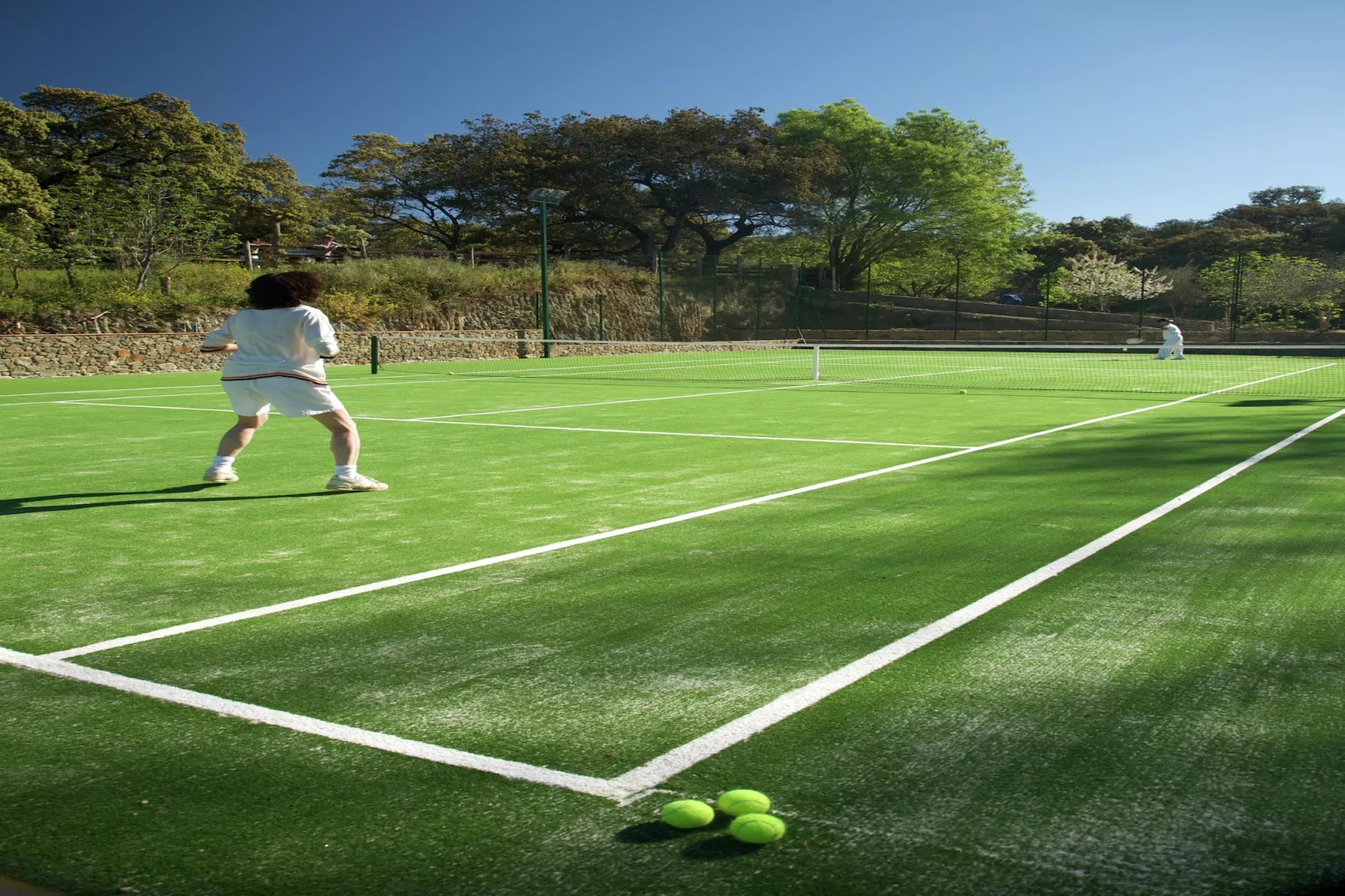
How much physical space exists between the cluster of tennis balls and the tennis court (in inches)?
1.5

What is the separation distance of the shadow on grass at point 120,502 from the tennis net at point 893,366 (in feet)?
41.3

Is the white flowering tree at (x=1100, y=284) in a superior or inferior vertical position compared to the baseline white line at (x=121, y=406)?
superior

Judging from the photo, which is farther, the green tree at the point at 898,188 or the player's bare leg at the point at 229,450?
the green tree at the point at 898,188

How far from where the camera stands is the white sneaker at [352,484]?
770 centimetres

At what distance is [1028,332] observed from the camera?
48.9 m

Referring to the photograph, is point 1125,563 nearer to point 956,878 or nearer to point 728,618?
point 728,618

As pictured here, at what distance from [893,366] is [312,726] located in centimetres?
2649

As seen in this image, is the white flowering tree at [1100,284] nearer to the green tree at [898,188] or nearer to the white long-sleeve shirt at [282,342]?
the green tree at [898,188]

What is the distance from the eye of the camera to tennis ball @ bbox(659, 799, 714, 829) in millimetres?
2566

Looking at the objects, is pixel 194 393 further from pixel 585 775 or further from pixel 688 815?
pixel 688 815

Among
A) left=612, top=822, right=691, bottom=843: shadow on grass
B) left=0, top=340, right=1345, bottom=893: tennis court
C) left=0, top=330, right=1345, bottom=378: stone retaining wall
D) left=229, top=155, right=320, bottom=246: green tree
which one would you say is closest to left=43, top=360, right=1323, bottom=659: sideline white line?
left=0, top=340, right=1345, bottom=893: tennis court

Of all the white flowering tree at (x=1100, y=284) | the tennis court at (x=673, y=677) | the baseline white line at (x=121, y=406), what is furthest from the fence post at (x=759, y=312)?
the tennis court at (x=673, y=677)

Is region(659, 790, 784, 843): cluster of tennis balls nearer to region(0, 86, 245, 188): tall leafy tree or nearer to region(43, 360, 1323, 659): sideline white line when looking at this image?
region(43, 360, 1323, 659): sideline white line

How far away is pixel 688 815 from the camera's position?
8.44 feet
